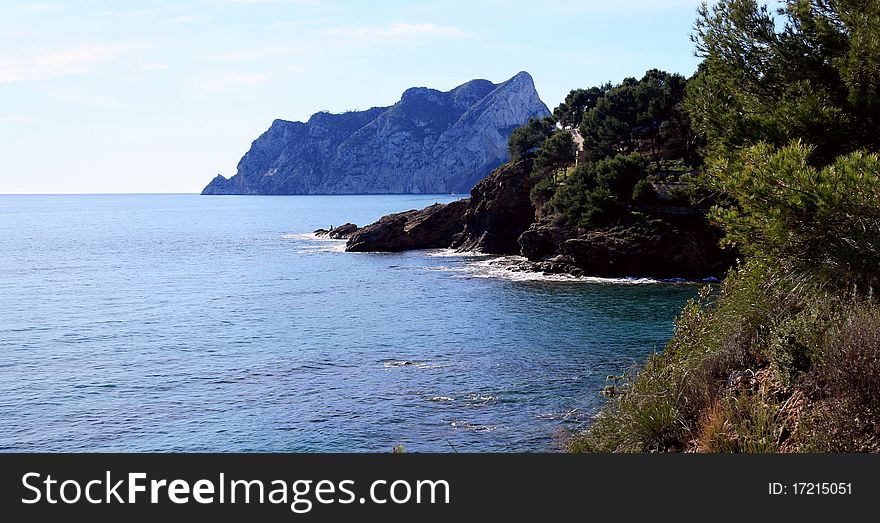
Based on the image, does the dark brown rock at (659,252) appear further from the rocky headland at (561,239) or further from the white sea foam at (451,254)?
the white sea foam at (451,254)

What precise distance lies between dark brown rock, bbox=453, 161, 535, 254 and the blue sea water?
1393cm

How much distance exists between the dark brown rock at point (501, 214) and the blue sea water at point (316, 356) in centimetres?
1393

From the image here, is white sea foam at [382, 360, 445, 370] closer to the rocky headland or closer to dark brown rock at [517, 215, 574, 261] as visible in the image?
the rocky headland

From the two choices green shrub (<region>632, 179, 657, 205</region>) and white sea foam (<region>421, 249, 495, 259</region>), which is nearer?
green shrub (<region>632, 179, 657, 205</region>)

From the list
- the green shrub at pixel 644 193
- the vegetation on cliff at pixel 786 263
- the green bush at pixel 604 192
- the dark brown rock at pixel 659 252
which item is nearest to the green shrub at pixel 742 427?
the vegetation on cliff at pixel 786 263

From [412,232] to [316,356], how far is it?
68303 mm

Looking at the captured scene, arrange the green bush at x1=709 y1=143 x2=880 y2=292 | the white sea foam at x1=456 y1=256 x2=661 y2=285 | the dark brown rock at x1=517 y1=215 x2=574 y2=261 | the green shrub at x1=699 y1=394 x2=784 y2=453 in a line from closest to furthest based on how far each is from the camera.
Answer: the green shrub at x1=699 y1=394 x2=784 y2=453
the green bush at x1=709 y1=143 x2=880 y2=292
the white sea foam at x1=456 y1=256 x2=661 y2=285
the dark brown rock at x1=517 y1=215 x2=574 y2=261

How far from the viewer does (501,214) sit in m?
99.4

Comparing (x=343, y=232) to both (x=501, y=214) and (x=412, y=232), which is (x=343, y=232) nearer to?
(x=412, y=232)

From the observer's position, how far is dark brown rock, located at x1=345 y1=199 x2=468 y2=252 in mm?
106812

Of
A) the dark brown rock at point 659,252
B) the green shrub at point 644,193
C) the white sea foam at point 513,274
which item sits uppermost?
the green shrub at point 644,193

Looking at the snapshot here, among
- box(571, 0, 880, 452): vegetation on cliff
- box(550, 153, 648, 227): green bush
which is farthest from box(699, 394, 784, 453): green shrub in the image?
box(550, 153, 648, 227): green bush

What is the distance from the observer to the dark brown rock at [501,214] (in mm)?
97812

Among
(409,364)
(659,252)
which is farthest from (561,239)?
(409,364)
